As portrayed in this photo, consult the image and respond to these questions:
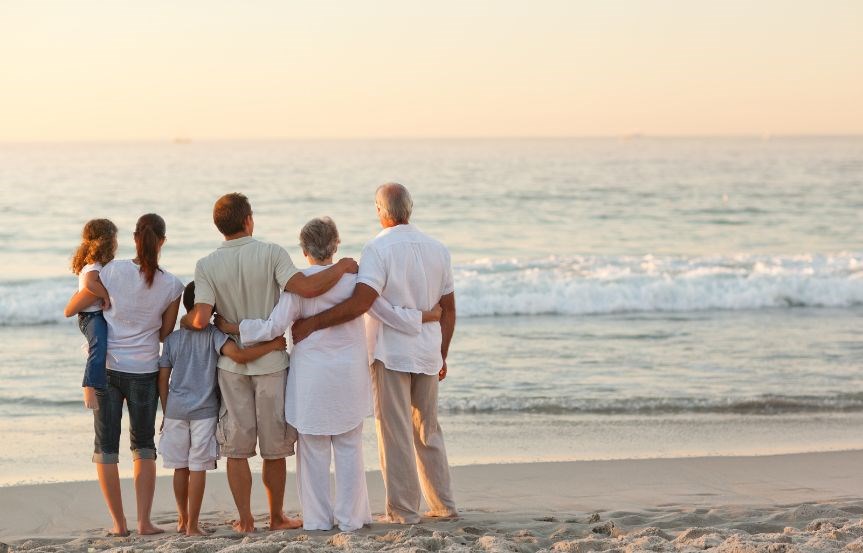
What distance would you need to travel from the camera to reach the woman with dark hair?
474 centimetres

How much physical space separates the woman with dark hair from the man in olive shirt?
184 mm

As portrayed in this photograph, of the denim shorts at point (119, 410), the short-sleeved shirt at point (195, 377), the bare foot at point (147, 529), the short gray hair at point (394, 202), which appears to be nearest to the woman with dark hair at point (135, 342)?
the denim shorts at point (119, 410)

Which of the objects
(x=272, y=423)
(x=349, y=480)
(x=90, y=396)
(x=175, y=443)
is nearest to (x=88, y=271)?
(x=90, y=396)

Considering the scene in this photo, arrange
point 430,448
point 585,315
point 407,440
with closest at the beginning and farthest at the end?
1. point 407,440
2. point 430,448
3. point 585,315

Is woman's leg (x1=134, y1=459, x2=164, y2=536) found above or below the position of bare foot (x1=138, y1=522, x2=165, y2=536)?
above

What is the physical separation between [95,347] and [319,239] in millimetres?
1166

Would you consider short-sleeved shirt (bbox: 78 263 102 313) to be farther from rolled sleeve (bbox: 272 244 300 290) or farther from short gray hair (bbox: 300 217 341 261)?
short gray hair (bbox: 300 217 341 261)

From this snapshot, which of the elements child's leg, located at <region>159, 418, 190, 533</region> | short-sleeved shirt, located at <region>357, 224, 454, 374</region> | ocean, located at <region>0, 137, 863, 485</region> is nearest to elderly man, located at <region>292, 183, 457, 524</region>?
short-sleeved shirt, located at <region>357, 224, 454, 374</region>

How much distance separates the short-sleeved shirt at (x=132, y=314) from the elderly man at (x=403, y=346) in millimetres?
704

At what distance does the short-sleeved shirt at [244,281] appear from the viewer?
4.62 meters

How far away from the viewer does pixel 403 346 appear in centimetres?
485

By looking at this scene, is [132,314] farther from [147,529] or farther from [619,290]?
[619,290]

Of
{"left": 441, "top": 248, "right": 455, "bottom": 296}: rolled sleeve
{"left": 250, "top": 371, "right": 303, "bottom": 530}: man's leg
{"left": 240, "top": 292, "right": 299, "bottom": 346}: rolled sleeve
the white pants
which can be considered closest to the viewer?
{"left": 240, "top": 292, "right": 299, "bottom": 346}: rolled sleeve

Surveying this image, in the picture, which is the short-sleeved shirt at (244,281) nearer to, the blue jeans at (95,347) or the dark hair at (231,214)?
the dark hair at (231,214)
